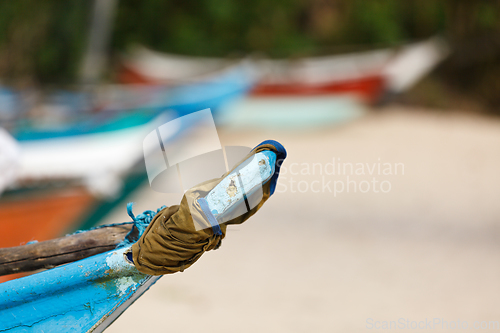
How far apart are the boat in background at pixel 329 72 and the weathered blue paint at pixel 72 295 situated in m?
6.70

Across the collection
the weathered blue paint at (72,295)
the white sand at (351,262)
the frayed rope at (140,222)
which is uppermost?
the frayed rope at (140,222)

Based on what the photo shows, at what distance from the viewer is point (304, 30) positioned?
563 inches

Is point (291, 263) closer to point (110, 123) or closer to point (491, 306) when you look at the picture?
point (491, 306)

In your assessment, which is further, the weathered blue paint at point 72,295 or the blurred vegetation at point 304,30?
the blurred vegetation at point 304,30

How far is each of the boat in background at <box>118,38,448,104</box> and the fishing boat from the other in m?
6.70

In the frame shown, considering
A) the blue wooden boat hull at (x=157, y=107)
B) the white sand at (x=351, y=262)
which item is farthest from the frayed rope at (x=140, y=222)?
the blue wooden boat hull at (x=157, y=107)

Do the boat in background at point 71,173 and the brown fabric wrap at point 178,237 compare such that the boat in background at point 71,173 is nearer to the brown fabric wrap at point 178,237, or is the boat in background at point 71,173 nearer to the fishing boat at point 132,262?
the fishing boat at point 132,262

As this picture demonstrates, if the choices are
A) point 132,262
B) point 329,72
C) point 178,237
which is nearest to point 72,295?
point 132,262

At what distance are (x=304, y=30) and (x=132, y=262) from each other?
1414cm

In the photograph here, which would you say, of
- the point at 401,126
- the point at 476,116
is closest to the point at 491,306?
the point at 401,126

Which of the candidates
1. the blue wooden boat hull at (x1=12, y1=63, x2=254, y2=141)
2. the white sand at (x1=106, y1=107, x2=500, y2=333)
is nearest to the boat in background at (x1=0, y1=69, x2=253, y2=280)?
the blue wooden boat hull at (x1=12, y1=63, x2=254, y2=141)

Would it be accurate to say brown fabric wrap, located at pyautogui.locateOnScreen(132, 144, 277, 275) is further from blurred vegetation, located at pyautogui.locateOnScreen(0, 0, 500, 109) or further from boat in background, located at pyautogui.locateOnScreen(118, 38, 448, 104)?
blurred vegetation, located at pyautogui.locateOnScreen(0, 0, 500, 109)

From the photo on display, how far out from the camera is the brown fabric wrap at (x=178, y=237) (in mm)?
1071

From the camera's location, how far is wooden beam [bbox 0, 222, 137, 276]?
130 cm
